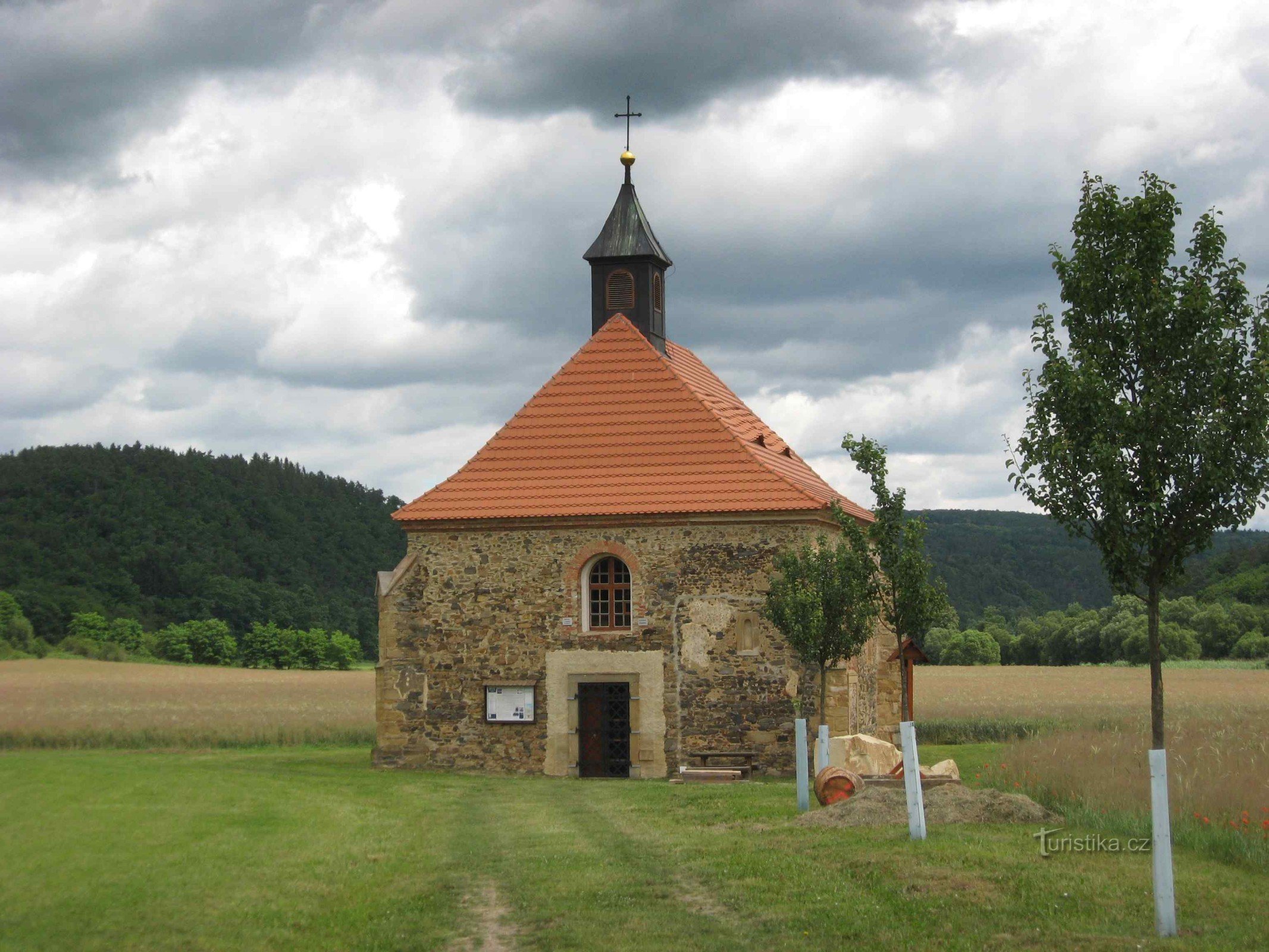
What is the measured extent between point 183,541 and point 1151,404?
3578 inches

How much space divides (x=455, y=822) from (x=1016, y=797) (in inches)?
279

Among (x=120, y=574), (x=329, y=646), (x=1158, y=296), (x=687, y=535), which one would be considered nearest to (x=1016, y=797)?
(x=1158, y=296)

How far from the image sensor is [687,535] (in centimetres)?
2553

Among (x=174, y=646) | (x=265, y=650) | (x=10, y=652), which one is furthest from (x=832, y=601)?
(x=265, y=650)

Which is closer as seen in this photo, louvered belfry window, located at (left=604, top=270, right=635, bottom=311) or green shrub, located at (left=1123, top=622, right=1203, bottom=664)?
louvered belfry window, located at (left=604, top=270, right=635, bottom=311)

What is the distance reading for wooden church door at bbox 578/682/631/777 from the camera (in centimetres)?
2591

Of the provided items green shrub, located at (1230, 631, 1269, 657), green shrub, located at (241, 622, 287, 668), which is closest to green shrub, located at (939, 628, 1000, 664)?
green shrub, located at (1230, 631, 1269, 657)

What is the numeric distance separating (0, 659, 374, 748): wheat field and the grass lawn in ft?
54.1

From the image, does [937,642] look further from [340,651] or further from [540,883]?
[540,883]

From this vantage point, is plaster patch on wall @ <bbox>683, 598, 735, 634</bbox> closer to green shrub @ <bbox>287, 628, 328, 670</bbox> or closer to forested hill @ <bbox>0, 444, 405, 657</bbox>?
green shrub @ <bbox>287, 628, 328, 670</bbox>

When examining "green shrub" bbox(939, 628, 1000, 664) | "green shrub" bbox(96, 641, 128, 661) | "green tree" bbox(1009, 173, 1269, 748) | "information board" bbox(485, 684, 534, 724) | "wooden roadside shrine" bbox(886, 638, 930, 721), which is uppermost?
"green tree" bbox(1009, 173, 1269, 748)

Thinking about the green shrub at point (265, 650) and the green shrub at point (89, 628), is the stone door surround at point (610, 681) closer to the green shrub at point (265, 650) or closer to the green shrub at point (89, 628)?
the green shrub at point (89, 628)

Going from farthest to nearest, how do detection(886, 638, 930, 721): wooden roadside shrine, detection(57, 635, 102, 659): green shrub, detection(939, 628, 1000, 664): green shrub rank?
detection(939, 628, 1000, 664): green shrub, detection(57, 635, 102, 659): green shrub, detection(886, 638, 930, 721): wooden roadside shrine

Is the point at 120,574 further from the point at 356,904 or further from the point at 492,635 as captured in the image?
the point at 356,904
